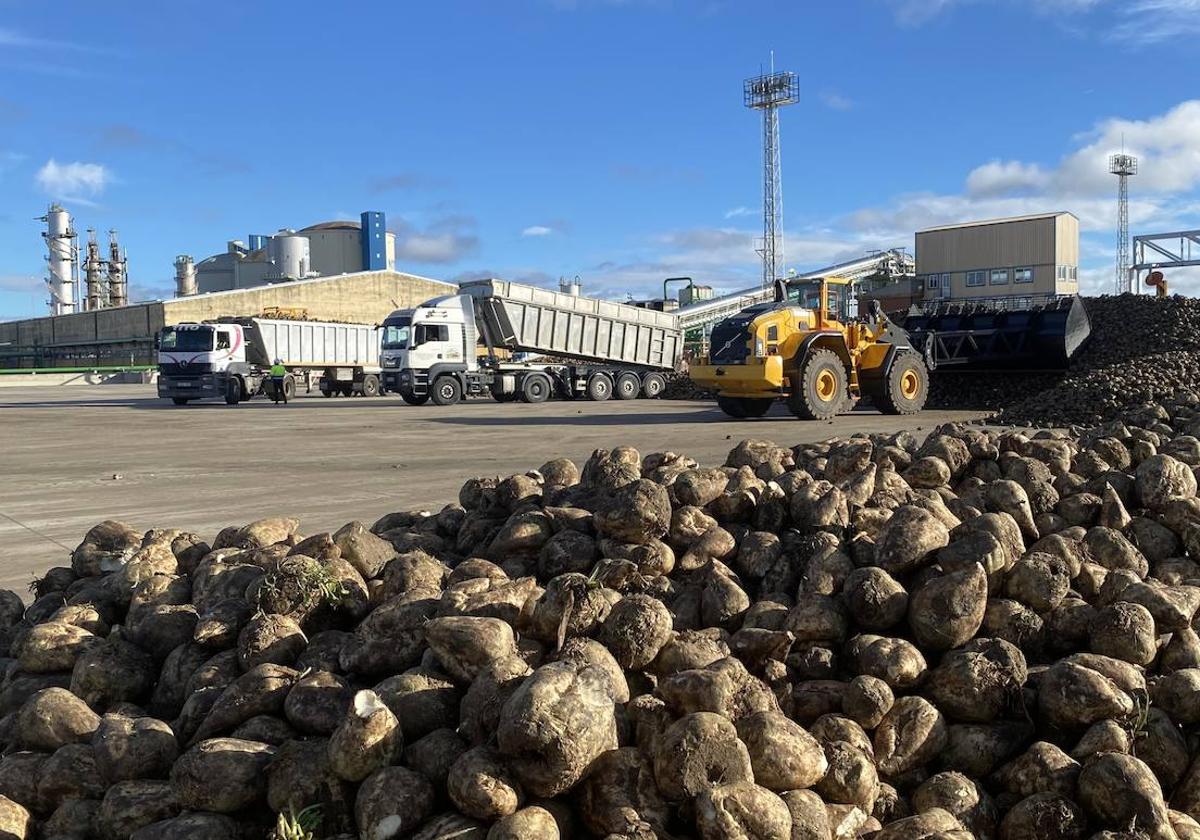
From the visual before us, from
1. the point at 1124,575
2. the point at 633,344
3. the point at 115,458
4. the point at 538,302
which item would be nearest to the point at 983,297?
the point at 633,344

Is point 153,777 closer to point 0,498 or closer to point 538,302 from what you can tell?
point 0,498

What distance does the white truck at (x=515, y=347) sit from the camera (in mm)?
25250

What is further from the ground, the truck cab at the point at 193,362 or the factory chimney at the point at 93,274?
the factory chimney at the point at 93,274

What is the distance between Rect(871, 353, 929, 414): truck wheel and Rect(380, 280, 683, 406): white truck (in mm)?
11498

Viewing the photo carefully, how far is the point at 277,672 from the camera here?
289 centimetres

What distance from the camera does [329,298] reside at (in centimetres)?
5519

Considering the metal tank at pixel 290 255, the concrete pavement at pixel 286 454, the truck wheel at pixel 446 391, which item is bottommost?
the concrete pavement at pixel 286 454

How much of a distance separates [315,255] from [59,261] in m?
21.1

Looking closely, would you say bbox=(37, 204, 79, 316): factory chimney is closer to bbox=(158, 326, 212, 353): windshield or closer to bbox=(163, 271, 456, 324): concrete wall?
bbox=(163, 271, 456, 324): concrete wall

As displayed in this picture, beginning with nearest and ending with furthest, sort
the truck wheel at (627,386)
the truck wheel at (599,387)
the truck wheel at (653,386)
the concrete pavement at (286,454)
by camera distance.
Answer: the concrete pavement at (286,454) → the truck wheel at (599,387) → the truck wheel at (627,386) → the truck wheel at (653,386)

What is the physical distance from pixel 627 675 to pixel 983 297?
56051 millimetres

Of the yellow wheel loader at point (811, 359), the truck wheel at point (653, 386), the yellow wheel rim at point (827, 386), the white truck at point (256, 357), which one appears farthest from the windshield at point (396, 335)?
the yellow wheel rim at point (827, 386)

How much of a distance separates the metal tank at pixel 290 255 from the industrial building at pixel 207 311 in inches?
225

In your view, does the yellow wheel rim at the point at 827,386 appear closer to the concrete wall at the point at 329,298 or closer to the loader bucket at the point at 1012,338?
the loader bucket at the point at 1012,338
